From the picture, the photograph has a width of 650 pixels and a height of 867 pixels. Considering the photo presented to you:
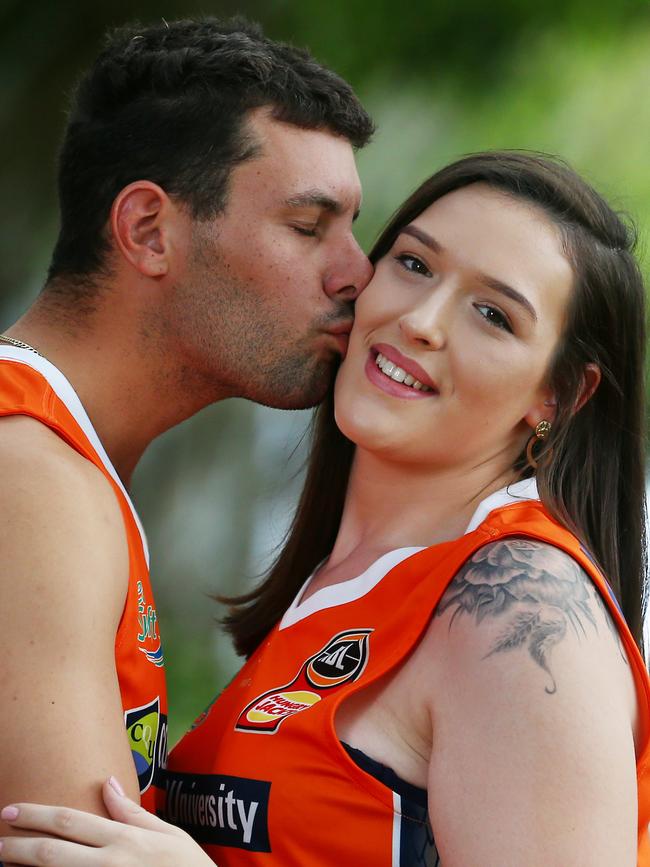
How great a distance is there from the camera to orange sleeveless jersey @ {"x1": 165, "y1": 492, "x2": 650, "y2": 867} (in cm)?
175

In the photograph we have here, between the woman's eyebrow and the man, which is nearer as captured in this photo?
the woman's eyebrow

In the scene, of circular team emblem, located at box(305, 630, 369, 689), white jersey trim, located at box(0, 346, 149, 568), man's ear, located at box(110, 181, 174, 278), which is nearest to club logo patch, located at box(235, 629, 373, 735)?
circular team emblem, located at box(305, 630, 369, 689)

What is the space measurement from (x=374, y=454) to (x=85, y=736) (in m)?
0.86

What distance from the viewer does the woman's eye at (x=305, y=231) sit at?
2521 millimetres

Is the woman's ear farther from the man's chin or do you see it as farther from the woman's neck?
the man's chin

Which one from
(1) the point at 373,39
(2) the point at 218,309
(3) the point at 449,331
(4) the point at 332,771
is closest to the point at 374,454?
(3) the point at 449,331

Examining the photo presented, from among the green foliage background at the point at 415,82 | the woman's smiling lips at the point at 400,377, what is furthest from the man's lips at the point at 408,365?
the green foliage background at the point at 415,82

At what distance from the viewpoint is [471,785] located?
1.62 metres

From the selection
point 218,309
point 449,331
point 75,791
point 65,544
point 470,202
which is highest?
point 470,202

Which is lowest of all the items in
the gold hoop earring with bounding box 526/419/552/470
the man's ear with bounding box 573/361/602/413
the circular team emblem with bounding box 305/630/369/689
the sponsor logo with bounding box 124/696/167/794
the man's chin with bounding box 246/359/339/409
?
the sponsor logo with bounding box 124/696/167/794

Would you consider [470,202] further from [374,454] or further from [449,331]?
[374,454]

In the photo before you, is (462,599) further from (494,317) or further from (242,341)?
(242,341)

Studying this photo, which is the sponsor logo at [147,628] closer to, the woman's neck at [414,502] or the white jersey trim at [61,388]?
the white jersey trim at [61,388]

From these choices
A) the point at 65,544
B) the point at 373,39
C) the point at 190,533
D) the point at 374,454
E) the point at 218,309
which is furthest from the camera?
the point at 190,533
